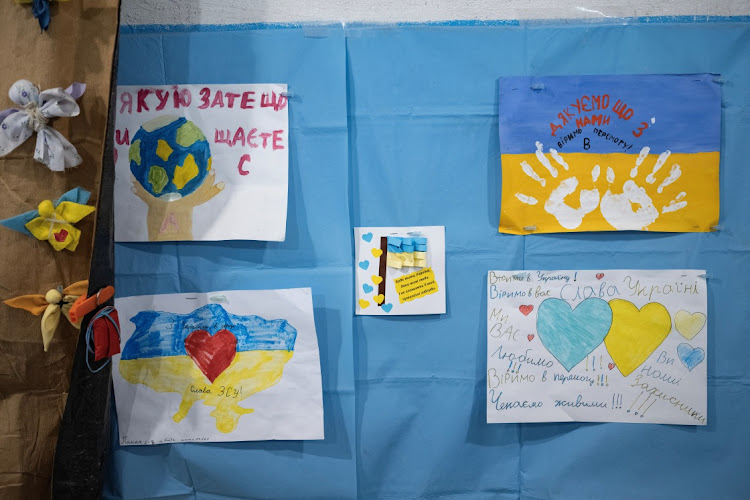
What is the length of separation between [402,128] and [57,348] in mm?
726

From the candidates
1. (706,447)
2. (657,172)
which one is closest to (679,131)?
(657,172)

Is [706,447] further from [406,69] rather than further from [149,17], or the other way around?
[149,17]

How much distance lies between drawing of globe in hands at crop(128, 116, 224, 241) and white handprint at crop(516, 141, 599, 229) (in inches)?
23.8

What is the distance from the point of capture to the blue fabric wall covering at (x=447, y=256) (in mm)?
1050

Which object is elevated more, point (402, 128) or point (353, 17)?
point (353, 17)

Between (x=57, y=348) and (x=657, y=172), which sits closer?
(x=57, y=348)

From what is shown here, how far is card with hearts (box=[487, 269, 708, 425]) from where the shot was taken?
3.53 feet

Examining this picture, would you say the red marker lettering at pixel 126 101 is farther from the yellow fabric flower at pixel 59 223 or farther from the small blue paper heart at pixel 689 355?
the small blue paper heart at pixel 689 355

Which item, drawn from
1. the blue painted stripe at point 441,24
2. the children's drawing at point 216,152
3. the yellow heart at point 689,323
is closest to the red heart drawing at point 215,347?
the children's drawing at point 216,152

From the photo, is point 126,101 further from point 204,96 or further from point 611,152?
point 611,152

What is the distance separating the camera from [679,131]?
3.45 ft

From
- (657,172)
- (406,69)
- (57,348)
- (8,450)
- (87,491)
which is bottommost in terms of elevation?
(87,491)

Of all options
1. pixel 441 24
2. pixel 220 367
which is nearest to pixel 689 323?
pixel 441 24

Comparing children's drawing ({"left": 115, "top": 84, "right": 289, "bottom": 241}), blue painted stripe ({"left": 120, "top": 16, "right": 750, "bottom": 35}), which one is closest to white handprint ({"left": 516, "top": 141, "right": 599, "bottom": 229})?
blue painted stripe ({"left": 120, "top": 16, "right": 750, "bottom": 35})
